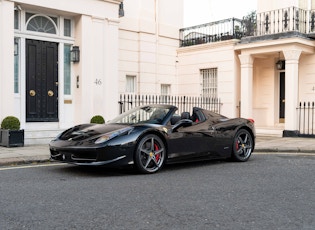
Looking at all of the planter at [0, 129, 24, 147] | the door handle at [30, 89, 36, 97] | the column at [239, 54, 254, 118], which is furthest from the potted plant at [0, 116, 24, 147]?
the column at [239, 54, 254, 118]

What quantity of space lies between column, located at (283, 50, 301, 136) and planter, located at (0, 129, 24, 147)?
981 centimetres

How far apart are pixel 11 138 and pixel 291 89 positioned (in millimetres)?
10335

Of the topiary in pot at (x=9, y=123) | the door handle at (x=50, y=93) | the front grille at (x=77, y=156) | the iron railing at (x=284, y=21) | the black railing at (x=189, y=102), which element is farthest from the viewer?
the black railing at (x=189, y=102)

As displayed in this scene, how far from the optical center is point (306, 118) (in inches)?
624

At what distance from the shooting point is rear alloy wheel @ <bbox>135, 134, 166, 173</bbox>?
280 inches

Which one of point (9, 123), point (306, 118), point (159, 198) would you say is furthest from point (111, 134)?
point (306, 118)

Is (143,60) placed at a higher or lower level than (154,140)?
higher

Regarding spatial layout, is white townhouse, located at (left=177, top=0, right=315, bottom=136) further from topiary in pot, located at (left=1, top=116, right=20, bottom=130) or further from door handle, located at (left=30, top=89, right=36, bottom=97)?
topiary in pot, located at (left=1, top=116, right=20, bottom=130)

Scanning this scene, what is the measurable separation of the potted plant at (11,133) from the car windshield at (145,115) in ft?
12.7

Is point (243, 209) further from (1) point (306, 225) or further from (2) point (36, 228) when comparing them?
(2) point (36, 228)

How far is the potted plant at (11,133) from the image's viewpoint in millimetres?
10654

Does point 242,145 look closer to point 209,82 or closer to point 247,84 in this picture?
point 247,84

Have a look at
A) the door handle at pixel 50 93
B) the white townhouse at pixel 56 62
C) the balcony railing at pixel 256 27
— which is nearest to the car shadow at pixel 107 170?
the white townhouse at pixel 56 62

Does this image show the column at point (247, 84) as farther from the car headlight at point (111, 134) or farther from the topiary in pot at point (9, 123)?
the car headlight at point (111, 134)
